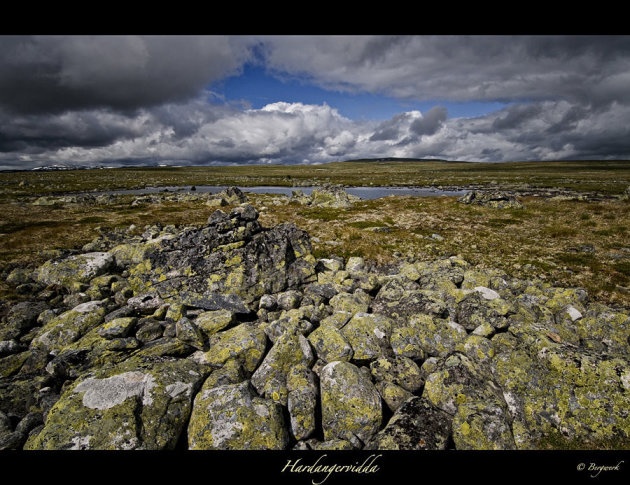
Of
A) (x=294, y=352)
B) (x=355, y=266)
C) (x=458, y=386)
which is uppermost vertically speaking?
(x=294, y=352)

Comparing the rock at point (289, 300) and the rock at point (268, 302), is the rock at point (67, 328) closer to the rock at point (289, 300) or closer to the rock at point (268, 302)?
the rock at point (268, 302)

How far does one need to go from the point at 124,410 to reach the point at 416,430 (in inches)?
302

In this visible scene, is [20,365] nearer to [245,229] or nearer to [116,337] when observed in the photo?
[116,337]

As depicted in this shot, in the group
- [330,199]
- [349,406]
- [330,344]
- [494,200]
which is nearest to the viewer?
[349,406]

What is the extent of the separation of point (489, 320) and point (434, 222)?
98.7ft

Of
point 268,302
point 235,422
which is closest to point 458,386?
point 235,422

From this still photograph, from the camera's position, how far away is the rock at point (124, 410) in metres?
6.21

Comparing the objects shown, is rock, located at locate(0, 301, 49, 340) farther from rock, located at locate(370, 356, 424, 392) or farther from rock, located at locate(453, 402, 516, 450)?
rock, located at locate(453, 402, 516, 450)

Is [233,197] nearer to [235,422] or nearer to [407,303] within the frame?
[407,303]

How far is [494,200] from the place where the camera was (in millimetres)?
50312

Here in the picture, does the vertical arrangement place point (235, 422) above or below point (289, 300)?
above

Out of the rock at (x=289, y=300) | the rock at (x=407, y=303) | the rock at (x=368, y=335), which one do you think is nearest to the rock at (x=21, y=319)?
the rock at (x=289, y=300)

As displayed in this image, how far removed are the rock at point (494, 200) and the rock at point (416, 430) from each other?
172 ft
